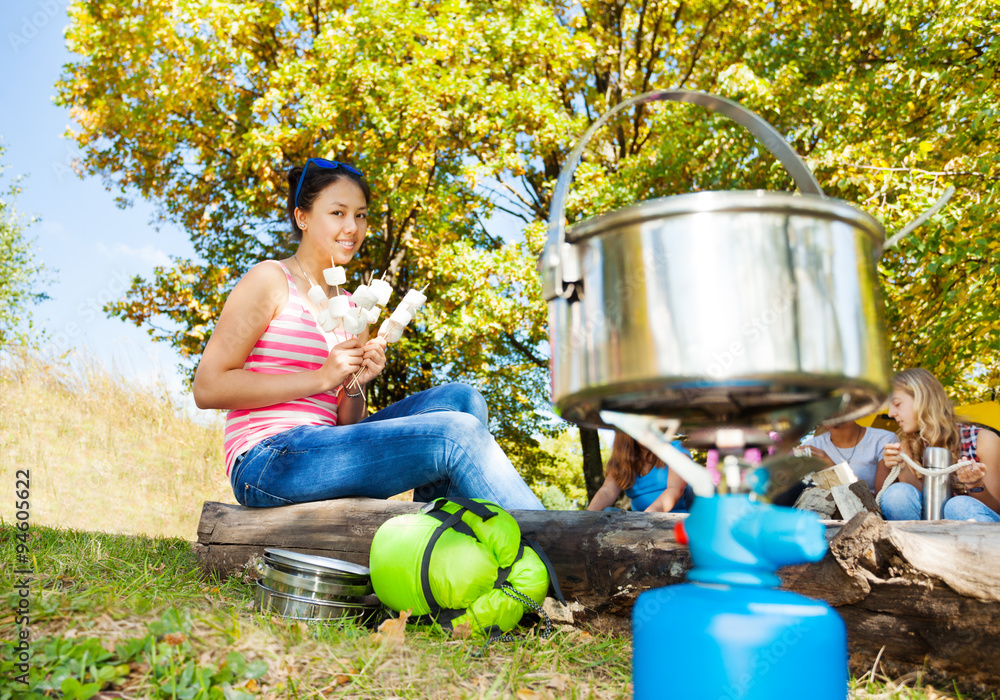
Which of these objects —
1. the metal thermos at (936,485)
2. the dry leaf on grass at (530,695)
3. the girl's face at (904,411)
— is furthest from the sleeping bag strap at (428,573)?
the girl's face at (904,411)

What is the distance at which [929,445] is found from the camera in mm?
3602

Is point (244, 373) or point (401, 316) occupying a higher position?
point (401, 316)

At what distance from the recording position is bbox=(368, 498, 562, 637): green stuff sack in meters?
2.17

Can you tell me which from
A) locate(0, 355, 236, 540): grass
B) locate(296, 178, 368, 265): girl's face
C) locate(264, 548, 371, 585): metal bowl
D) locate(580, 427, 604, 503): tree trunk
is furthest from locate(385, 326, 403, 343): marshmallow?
locate(580, 427, 604, 503): tree trunk

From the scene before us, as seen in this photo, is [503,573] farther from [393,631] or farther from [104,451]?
[104,451]

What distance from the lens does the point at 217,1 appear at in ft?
27.6

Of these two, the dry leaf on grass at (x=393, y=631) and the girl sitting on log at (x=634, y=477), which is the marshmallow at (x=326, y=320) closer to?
the dry leaf on grass at (x=393, y=631)

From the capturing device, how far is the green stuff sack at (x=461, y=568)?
85.4 inches

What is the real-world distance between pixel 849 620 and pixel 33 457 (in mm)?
7880

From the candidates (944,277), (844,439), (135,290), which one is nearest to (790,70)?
(944,277)

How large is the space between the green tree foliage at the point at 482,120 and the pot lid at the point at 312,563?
5436 mm

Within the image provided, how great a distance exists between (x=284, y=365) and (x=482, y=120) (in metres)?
6.36

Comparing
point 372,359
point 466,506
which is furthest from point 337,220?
point 466,506

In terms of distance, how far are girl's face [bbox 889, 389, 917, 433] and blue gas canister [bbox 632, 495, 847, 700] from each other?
9.87 ft
